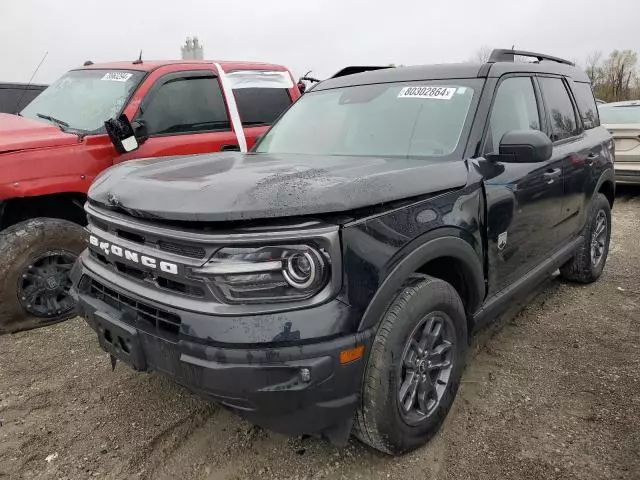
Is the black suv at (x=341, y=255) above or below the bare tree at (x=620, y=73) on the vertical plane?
above

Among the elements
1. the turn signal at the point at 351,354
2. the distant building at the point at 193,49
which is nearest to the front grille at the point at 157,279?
the turn signal at the point at 351,354

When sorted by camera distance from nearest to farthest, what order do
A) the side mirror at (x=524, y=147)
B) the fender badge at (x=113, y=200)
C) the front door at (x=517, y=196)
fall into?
the fender badge at (x=113, y=200) → the side mirror at (x=524, y=147) → the front door at (x=517, y=196)

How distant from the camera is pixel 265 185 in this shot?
6.60ft

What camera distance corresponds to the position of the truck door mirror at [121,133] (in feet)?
12.9

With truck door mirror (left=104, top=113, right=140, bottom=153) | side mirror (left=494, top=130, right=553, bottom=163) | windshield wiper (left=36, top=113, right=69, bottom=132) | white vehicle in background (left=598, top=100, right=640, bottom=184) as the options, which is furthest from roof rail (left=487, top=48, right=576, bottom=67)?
white vehicle in background (left=598, top=100, right=640, bottom=184)

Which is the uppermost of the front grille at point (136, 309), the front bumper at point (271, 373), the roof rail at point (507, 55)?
the roof rail at point (507, 55)

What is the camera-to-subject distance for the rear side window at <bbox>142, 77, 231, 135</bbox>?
4.42 meters

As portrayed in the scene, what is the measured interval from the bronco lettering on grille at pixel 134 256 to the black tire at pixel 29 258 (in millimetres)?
1494

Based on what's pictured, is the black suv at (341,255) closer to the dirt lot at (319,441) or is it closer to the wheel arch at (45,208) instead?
the dirt lot at (319,441)

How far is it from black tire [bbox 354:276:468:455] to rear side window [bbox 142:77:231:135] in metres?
3.05

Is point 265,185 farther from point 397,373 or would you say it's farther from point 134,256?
point 397,373

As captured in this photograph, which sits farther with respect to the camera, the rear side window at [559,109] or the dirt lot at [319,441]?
the rear side window at [559,109]

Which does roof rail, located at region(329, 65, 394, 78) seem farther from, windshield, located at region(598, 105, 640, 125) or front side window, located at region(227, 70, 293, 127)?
windshield, located at region(598, 105, 640, 125)

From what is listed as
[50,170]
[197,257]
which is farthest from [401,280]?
[50,170]
